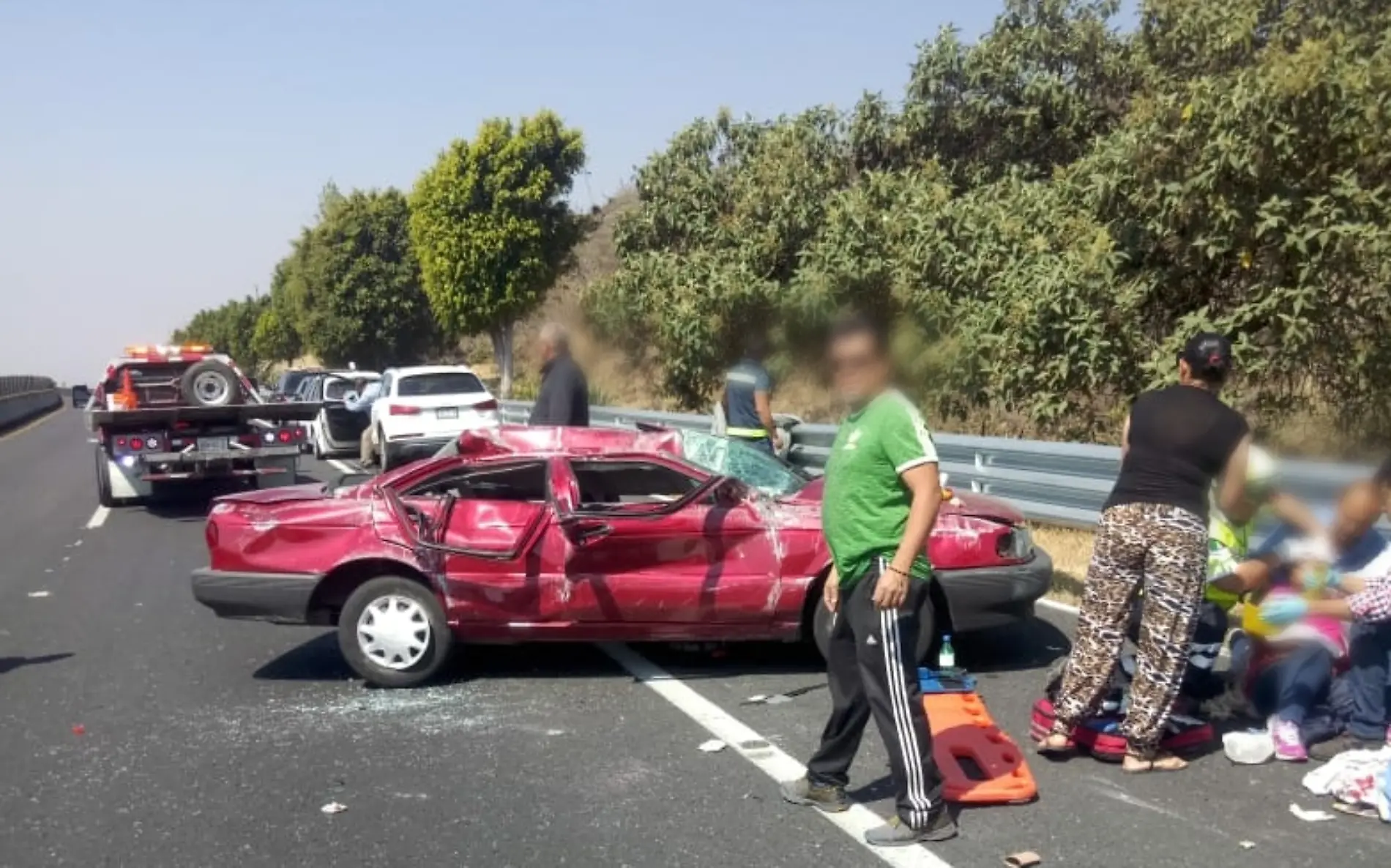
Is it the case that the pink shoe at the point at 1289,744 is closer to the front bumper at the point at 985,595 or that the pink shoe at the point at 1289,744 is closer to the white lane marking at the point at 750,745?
the front bumper at the point at 985,595

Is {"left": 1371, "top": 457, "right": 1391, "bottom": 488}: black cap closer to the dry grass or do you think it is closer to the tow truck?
the dry grass

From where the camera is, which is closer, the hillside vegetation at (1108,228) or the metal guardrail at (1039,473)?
the metal guardrail at (1039,473)

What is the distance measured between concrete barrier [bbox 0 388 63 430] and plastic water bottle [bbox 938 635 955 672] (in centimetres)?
3845

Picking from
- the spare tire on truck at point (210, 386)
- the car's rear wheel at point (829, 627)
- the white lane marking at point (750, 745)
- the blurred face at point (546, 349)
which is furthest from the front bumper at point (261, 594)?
the spare tire on truck at point (210, 386)

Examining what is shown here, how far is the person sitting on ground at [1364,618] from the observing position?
5445mm

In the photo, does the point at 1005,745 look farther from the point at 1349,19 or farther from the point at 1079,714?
the point at 1349,19

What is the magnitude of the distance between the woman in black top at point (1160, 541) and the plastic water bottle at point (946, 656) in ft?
3.62

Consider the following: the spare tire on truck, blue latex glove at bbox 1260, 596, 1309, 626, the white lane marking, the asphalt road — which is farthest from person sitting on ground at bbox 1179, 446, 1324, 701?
the spare tire on truck

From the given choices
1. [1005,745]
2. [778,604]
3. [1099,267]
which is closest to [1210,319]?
[1099,267]

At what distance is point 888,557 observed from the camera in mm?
4570

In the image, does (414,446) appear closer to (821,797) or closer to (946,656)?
(946,656)

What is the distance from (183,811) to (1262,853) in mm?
3895

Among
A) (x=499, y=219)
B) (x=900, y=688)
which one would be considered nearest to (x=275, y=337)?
(x=499, y=219)

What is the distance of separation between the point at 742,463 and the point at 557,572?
1388 millimetres
